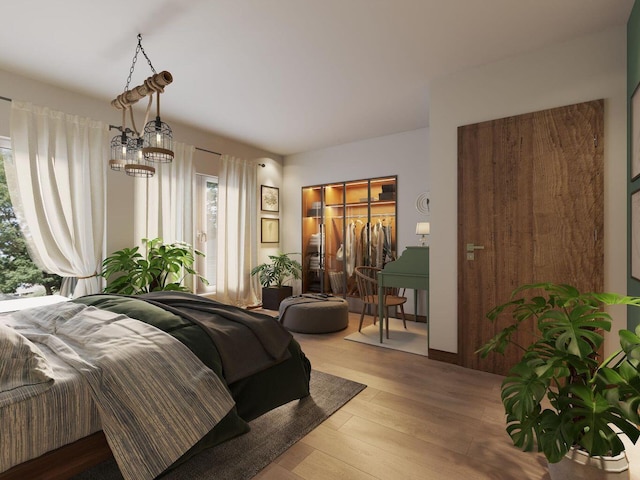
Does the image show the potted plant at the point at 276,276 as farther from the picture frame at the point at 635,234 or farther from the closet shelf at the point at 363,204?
the picture frame at the point at 635,234

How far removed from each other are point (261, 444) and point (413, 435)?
0.85 m

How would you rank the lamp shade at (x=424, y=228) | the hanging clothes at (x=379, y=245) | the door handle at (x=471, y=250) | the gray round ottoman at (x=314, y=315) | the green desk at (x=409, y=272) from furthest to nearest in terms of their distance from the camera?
the hanging clothes at (x=379, y=245) → the lamp shade at (x=424, y=228) → the gray round ottoman at (x=314, y=315) → the green desk at (x=409, y=272) → the door handle at (x=471, y=250)

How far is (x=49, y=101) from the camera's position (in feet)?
10.5

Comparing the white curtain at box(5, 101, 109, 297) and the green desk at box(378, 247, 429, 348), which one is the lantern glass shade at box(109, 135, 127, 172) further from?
the green desk at box(378, 247, 429, 348)

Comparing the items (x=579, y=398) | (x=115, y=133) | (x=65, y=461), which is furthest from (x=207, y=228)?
(x=579, y=398)

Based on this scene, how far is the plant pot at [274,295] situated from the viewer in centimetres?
512

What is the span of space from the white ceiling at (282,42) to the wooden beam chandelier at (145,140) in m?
0.32

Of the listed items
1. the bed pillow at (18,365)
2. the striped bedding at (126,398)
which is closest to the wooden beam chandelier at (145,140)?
the striped bedding at (126,398)

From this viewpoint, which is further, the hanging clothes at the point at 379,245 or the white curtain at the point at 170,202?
the hanging clothes at the point at 379,245

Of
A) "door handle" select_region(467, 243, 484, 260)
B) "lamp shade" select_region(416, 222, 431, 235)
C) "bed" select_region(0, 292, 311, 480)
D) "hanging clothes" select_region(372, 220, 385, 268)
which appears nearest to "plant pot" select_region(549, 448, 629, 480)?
"bed" select_region(0, 292, 311, 480)

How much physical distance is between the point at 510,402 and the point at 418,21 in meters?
2.36

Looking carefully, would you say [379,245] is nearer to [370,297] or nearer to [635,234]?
[370,297]

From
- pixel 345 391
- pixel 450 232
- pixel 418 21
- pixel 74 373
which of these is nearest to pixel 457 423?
pixel 345 391

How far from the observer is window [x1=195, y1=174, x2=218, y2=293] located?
4.75 m
